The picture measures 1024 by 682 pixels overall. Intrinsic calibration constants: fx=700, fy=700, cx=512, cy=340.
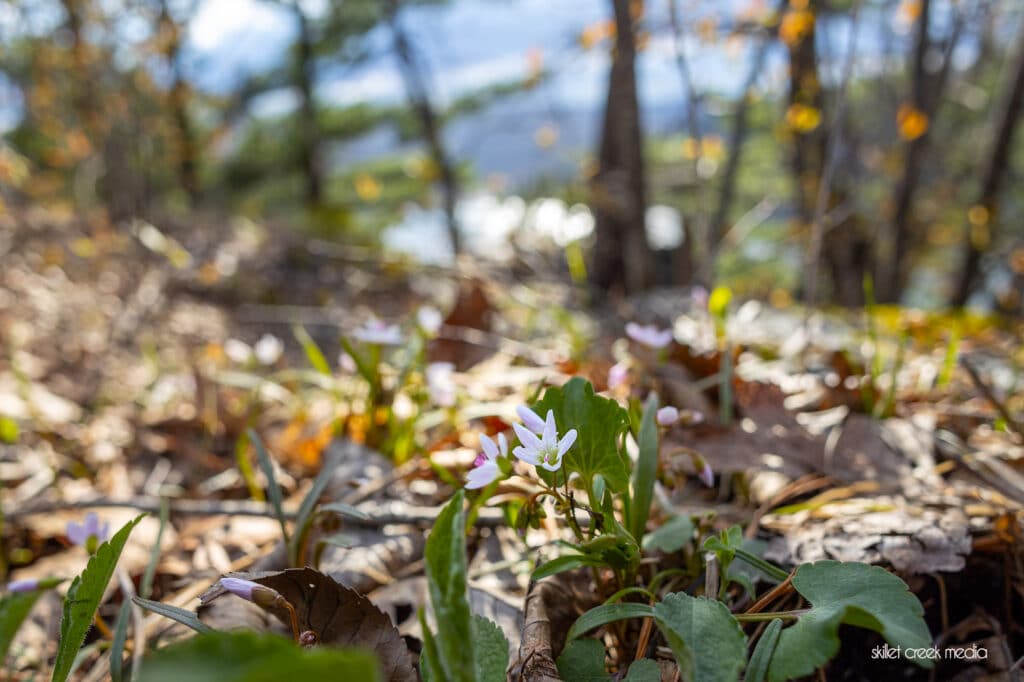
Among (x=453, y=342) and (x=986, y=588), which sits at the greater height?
(x=453, y=342)

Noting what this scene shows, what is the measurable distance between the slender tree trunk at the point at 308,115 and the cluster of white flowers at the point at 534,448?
9074 mm

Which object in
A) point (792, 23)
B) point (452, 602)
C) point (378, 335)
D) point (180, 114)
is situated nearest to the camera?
Result: point (452, 602)

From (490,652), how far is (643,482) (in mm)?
305

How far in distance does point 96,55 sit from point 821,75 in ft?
17.8

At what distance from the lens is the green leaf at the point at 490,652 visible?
2.08ft

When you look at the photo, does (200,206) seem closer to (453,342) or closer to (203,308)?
(203,308)

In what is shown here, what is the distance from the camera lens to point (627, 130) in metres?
3.49

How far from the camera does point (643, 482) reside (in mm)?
861

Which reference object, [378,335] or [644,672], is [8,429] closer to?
[378,335]

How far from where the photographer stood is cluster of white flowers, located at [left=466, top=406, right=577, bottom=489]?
68 centimetres

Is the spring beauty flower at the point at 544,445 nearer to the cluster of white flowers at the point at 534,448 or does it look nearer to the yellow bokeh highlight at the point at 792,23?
the cluster of white flowers at the point at 534,448

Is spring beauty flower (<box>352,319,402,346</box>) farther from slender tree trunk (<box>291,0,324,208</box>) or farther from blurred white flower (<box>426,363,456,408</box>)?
slender tree trunk (<box>291,0,324,208</box>)

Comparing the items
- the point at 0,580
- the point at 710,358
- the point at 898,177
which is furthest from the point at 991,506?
the point at 898,177

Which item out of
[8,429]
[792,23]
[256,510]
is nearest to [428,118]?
[792,23]
